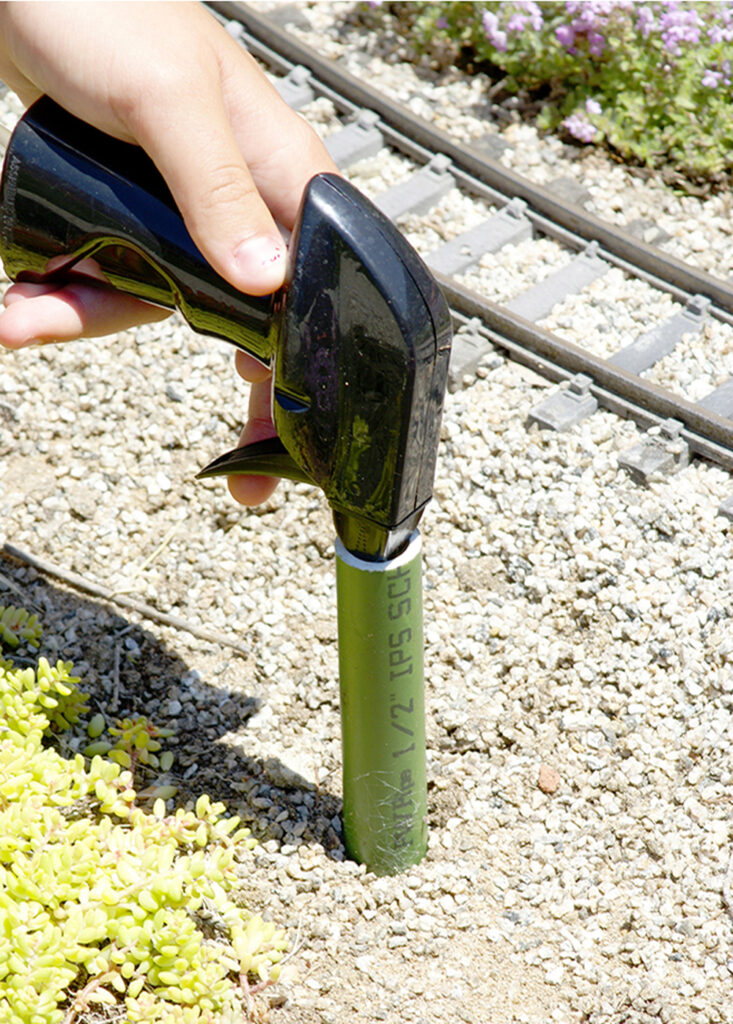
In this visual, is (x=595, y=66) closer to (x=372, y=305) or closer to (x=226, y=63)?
(x=226, y=63)

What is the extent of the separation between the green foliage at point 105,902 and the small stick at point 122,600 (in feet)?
2.27

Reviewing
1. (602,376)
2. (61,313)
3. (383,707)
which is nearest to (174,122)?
(61,313)

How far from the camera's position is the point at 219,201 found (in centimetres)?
231

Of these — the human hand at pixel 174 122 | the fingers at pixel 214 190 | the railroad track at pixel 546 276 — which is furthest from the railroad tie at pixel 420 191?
the fingers at pixel 214 190

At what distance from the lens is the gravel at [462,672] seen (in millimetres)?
2988

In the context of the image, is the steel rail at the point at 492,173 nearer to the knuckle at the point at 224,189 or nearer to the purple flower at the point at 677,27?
the purple flower at the point at 677,27

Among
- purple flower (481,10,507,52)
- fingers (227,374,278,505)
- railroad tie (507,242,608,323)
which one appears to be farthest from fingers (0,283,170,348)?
purple flower (481,10,507,52)

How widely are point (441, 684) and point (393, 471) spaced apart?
137cm

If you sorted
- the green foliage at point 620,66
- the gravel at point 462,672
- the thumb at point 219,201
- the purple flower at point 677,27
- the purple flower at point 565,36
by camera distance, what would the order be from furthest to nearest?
the purple flower at point 565,36 < the purple flower at point 677,27 < the green foliage at point 620,66 < the gravel at point 462,672 < the thumb at point 219,201

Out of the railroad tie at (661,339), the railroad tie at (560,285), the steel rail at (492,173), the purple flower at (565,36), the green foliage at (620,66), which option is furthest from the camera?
the purple flower at (565,36)

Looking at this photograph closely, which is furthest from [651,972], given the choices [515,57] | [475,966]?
[515,57]

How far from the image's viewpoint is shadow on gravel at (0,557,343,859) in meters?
3.25

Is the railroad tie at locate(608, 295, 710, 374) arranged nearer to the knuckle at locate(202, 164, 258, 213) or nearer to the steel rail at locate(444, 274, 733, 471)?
the steel rail at locate(444, 274, 733, 471)

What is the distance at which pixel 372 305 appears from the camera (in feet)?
7.21
